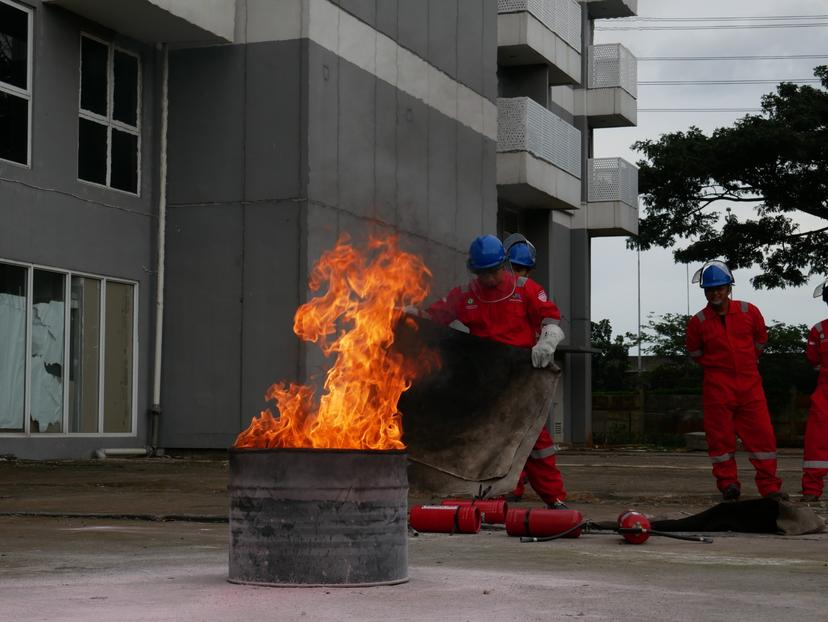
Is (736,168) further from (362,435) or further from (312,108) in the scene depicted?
(362,435)

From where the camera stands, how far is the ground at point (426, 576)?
4820 mm

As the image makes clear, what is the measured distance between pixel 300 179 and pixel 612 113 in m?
19.2

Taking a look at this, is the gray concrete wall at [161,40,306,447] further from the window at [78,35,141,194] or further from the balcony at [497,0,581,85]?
the balcony at [497,0,581,85]

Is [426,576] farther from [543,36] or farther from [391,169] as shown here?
[543,36]

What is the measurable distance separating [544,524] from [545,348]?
121 centimetres

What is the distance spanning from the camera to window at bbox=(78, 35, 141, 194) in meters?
18.8

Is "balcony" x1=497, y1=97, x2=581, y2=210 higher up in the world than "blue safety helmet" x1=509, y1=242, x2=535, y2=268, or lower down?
higher up

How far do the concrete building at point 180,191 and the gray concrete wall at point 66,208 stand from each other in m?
0.03

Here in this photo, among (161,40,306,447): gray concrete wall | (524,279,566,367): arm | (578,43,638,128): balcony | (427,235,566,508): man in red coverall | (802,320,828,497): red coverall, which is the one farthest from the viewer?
(578,43,638,128): balcony

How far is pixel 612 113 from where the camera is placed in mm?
36938

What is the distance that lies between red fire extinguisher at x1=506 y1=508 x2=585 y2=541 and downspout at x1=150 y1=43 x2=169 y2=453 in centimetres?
1251

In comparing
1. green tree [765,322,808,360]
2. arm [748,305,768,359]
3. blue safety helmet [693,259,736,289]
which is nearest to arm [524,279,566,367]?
blue safety helmet [693,259,736,289]

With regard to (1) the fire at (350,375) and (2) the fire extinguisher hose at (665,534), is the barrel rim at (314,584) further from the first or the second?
(2) the fire extinguisher hose at (665,534)

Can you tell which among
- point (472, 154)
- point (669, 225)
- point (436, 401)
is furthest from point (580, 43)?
point (436, 401)
